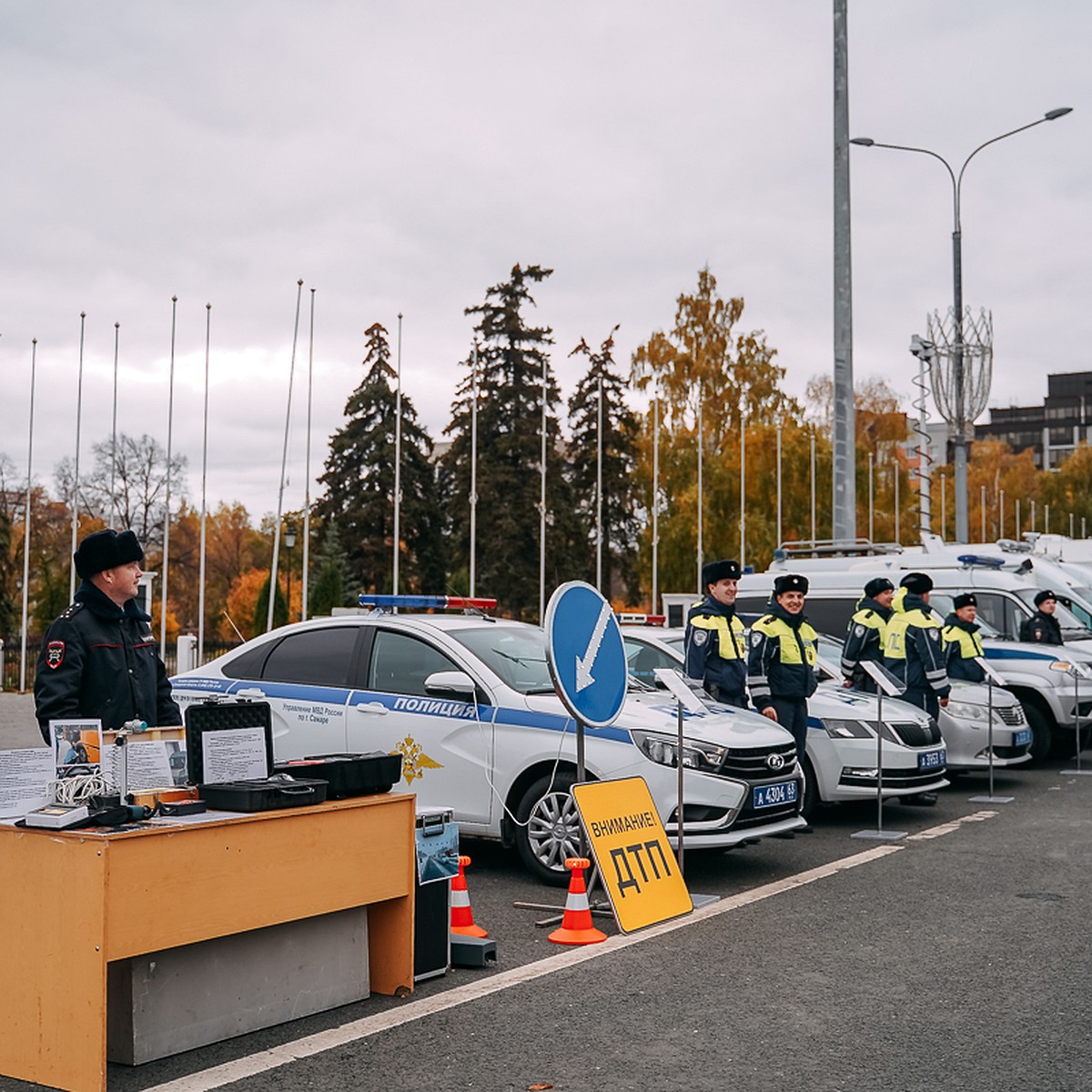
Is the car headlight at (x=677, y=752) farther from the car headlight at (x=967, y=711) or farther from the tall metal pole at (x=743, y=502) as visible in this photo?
the tall metal pole at (x=743, y=502)

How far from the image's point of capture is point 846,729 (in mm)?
11188

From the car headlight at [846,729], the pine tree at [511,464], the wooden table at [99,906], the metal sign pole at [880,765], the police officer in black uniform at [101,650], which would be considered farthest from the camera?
the pine tree at [511,464]

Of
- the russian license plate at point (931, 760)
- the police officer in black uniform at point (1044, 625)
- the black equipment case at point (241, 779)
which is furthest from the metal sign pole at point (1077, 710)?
the black equipment case at point (241, 779)

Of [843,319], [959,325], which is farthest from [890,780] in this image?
[959,325]

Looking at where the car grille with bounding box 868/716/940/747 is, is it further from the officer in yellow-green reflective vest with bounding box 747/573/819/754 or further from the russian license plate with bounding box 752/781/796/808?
the russian license plate with bounding box 752/781/796/808

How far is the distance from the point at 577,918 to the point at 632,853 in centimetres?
52

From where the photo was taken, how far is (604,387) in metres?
58.3

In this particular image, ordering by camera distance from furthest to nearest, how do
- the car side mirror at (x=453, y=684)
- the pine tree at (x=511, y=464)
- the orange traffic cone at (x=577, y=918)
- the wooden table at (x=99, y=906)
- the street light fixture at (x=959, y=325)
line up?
the pine tree at (x=511, y=464) < the street light fixture at (x=959, y=325) < the car side mirror at (x=453, y=684) < the orange traffic cone at (x=577, y=918) < the wooden table at (x=99, y=906)

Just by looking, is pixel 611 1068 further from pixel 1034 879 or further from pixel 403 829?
pixel 1034 879

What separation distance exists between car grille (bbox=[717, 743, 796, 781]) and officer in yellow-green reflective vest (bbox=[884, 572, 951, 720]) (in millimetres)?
4332

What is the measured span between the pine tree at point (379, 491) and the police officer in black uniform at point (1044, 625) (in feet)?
128

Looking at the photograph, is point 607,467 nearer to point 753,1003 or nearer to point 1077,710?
point 1077,710

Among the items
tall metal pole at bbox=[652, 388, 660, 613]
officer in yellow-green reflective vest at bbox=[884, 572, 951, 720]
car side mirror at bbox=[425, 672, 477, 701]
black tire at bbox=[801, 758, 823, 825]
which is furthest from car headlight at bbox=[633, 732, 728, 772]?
tall metal pole at bbox=[652, 388, 660, 613]

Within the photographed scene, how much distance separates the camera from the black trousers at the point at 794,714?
10.8 m
